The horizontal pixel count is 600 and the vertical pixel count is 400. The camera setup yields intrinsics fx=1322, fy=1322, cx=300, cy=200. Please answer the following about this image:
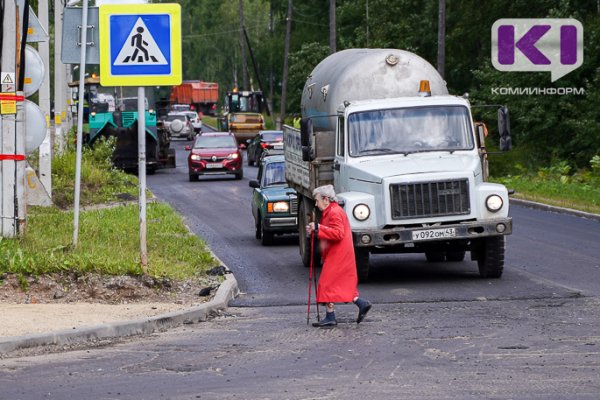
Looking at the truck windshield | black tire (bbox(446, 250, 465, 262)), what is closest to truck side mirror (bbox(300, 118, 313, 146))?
the truck windshield

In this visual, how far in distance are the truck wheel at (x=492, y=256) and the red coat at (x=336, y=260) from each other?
440 centimetres

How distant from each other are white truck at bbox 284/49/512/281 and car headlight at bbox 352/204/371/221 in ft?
0.04

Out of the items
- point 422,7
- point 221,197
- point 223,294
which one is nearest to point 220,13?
point 422,7

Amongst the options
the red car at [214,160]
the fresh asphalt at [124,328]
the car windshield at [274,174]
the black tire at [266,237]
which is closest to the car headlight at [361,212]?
the fresh asphalt at [124,328]

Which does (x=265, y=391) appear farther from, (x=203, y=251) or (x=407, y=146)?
(x=203, y=251)

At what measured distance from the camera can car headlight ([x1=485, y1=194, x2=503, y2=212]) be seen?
17.1 m

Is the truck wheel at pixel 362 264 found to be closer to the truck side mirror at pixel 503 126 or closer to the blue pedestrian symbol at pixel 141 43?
the truck side mirror at pixel 503 126

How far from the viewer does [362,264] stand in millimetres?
17438

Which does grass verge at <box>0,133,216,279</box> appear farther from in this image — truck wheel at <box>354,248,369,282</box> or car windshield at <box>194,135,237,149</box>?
car windshield at <box>194,135,237,149</box>

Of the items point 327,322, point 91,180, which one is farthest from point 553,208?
point 327,322

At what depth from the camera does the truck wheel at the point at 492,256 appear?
56.7ft

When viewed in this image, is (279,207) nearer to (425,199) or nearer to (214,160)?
(425,199)

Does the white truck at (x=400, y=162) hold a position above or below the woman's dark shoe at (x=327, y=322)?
above

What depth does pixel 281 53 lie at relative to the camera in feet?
325
